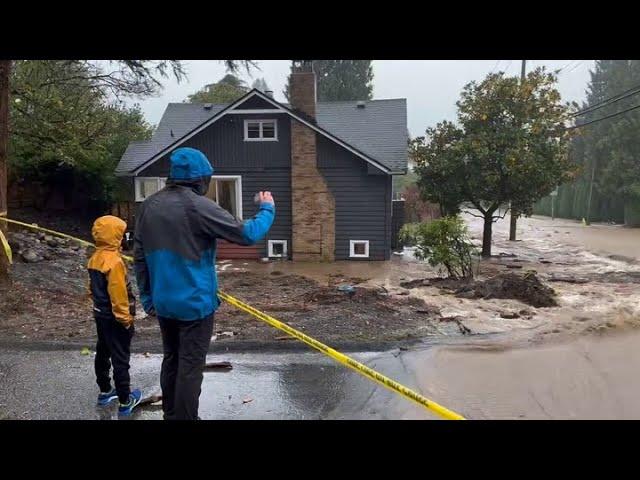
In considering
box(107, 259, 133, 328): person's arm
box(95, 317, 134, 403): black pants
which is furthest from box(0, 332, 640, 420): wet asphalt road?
box(107, 259, 133, 328): person's arm

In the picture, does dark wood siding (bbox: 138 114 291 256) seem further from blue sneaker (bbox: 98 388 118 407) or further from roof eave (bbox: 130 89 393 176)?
blue sneaker (bbox: 98 388 118 407)

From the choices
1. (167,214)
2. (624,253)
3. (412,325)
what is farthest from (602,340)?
(624,253)

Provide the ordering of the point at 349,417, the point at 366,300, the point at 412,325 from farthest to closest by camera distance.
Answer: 1. the point at 366,300
2. the point at 412,325
3. the point at 349,417

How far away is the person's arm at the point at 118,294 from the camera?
3744 millimetres

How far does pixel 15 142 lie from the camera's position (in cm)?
1547

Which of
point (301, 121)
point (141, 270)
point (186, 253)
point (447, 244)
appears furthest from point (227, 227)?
point (301, 121)

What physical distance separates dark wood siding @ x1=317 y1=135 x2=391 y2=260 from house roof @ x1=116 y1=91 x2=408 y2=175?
96cm

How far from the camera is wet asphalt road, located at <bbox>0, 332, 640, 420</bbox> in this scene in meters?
4.10

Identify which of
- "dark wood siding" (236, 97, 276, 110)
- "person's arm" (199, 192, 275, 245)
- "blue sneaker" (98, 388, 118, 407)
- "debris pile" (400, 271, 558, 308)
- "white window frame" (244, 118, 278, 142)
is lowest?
"debris pile" (400, 271, 558, 308)

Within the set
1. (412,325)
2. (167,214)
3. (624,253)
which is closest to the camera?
(167,214)

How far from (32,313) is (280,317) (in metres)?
3.53

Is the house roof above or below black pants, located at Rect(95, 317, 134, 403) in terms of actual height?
above

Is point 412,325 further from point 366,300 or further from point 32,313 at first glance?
point 32,313

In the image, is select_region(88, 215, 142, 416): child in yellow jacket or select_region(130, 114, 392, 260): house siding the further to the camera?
select_region(130, 114, 392, 260): house siding
